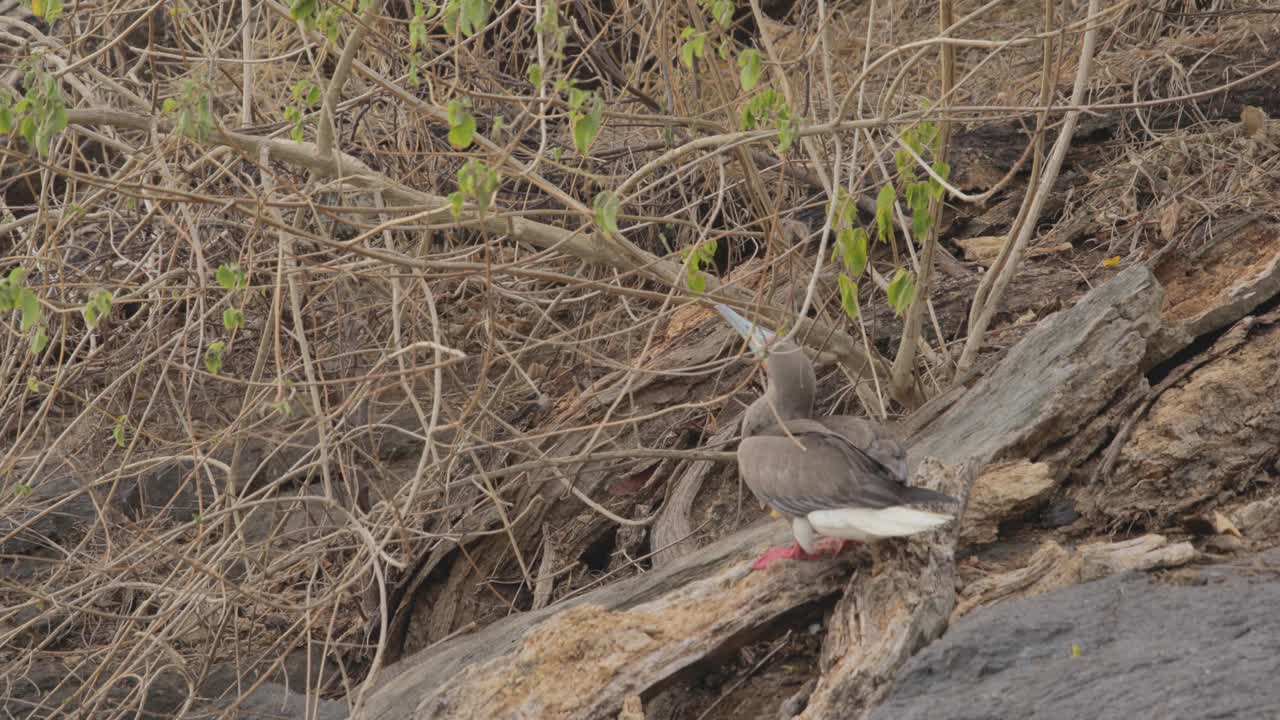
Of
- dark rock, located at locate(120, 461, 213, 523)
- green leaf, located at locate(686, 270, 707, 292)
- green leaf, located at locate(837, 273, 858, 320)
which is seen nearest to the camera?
green leaf, located at locate(837, 273, 858, 320)

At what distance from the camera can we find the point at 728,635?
4.08m

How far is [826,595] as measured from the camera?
13.6 feet

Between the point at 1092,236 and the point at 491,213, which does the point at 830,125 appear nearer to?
the point at 491,213

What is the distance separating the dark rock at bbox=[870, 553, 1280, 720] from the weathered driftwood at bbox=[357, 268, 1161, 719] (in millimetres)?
175

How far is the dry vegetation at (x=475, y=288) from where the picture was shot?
519cm

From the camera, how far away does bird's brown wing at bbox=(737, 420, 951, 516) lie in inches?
155

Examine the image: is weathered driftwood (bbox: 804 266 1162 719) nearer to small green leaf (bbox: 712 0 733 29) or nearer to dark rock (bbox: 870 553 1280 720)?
dark rock (bbox: 870 553 1280 720)

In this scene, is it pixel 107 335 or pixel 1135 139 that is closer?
pixel 107 335

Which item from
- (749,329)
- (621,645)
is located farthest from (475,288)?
(621,645)

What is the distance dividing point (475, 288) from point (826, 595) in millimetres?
3662

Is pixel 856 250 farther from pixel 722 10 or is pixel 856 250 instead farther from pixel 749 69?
pixel 722 10

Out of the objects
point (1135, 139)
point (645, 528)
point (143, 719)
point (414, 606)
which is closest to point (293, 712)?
point (414, 606)

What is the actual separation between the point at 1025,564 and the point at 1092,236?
10.8 feet

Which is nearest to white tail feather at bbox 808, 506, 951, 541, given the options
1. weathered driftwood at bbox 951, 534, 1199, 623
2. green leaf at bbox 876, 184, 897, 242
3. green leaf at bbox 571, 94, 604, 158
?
weathered driftwood at bbox 951, 534, 1199, 623
